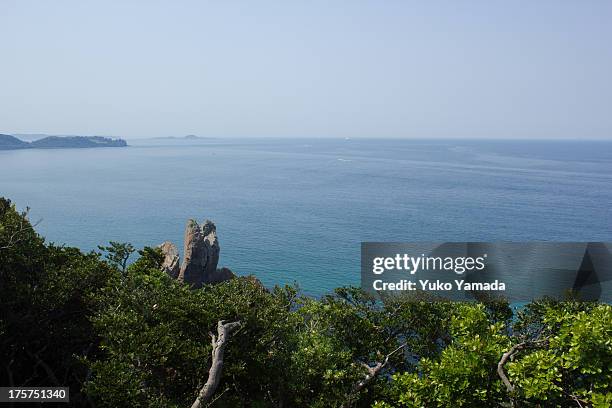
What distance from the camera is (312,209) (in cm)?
8362

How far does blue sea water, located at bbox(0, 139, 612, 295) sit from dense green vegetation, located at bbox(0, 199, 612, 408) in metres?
32.1

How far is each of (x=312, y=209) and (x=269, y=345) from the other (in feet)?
232

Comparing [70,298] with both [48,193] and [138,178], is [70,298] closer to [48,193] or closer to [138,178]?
[48,193]

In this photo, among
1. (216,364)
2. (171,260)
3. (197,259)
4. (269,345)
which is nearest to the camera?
(216,364)

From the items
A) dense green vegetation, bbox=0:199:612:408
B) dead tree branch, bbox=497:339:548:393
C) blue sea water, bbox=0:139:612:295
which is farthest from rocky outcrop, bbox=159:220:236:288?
dead tree branch, bbox=497:339:548:393

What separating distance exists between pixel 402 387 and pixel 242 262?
44.4 meters

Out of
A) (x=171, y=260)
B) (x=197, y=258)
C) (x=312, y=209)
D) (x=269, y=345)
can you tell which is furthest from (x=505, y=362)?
(x=312, y=209)

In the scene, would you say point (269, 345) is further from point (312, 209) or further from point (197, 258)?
point (312, 209)

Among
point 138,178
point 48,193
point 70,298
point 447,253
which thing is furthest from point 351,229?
point 138,178

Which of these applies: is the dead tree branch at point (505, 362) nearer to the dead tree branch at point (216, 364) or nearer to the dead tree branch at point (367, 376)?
the dead tree branch at point (367, 376)

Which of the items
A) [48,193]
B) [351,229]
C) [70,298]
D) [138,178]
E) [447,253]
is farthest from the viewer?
[138,178]

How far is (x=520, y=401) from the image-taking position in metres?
10.3

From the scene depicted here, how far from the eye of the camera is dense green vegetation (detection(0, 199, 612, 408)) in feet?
33.6

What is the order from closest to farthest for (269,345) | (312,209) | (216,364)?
1. (216,364)
2. (269,345)
3. (312,209)
